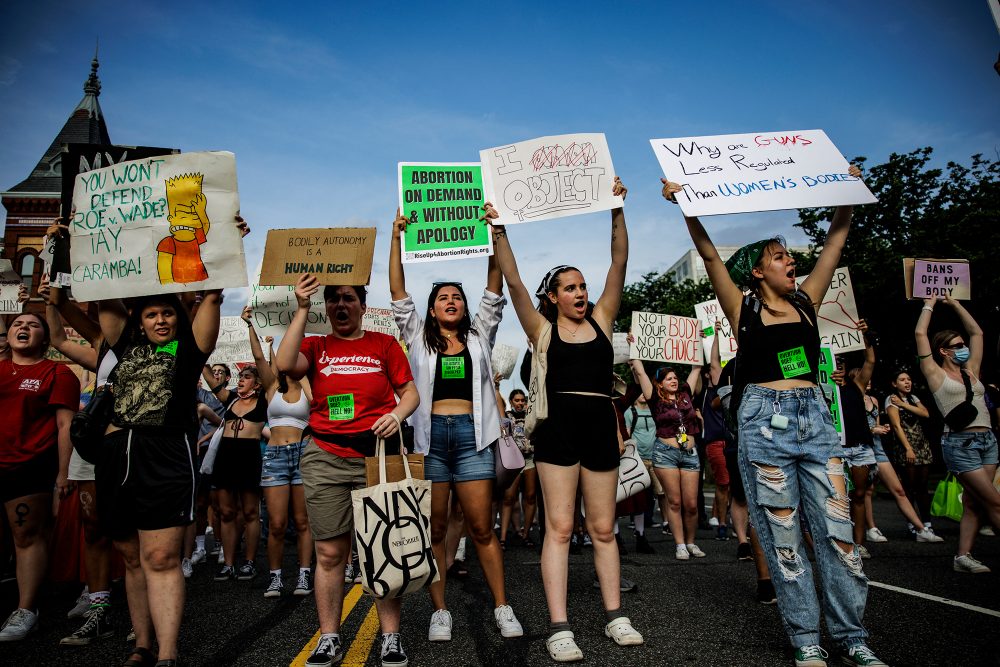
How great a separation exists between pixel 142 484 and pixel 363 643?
166 cm

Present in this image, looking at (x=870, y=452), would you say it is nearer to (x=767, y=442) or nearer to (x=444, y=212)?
(x=767, y=442)

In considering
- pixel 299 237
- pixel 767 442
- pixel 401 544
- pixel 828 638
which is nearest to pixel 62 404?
pixel 299 237

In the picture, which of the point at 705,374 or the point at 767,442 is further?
the point at 705,374

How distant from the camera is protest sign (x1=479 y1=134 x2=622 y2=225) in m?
4.97

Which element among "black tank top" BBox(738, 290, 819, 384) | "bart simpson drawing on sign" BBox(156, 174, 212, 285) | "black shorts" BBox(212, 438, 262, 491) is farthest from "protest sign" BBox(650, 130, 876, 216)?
"black shorts" BBox(212, 438, 262, 491)

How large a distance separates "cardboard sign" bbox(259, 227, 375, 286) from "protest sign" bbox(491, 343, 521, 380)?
692 centimetres

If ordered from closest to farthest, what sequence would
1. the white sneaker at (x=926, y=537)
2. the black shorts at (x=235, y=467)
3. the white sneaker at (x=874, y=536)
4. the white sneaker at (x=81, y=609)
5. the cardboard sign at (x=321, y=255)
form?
the cardboard sign at (x=321, y=255)
the white sneaker at (x=81, y=609)
the black shorts at (x=235, y=467)
the white sneaker at (x=926, y=537)
the white sneaker at (x=874, y=536)

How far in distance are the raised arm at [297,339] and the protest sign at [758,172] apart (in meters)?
2.41

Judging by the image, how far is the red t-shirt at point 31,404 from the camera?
15.4 feet

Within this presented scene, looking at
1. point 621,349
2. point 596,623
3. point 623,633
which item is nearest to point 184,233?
point 623,633

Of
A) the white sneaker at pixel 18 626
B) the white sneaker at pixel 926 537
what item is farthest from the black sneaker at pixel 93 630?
the white sneaker at pixel 926 537

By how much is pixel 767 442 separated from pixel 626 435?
3817 mm

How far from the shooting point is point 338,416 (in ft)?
12.9

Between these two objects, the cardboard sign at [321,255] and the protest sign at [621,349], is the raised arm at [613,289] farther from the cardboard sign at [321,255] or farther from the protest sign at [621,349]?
the protest sign at [621,349]
